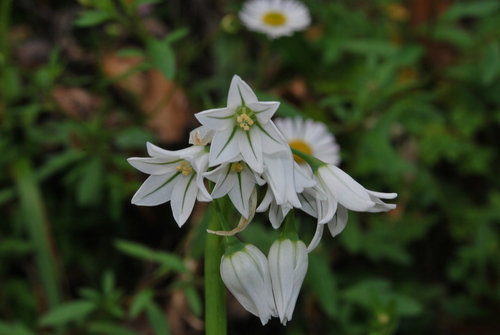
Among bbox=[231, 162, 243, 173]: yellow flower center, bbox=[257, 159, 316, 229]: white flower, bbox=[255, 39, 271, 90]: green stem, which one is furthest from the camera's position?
bbox=[255, 39, 271, 90]: green stem

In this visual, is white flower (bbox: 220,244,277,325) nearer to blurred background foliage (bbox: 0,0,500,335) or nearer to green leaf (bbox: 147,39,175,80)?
blurred background foliage (bbox: 0,0,500,335)

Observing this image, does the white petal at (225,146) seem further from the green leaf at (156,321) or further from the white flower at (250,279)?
the green leaf at (156,321)

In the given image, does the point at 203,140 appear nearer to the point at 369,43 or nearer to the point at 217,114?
the point at 217,114

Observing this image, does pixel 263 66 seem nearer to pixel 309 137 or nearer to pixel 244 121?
pixel 309 137

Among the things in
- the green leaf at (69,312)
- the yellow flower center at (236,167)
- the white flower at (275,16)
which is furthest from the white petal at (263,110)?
the white flower at (275,16)

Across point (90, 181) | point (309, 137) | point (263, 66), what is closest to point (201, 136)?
point (90, 181)

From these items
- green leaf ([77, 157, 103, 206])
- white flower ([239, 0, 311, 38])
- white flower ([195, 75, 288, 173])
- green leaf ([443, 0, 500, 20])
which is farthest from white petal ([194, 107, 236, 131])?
green leaf ([443, 0, 500, 20])

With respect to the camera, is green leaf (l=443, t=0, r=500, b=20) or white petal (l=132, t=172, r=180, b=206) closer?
white petal (l=132, t=172, r=180, b=206)

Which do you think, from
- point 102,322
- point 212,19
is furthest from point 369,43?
point 102,322
